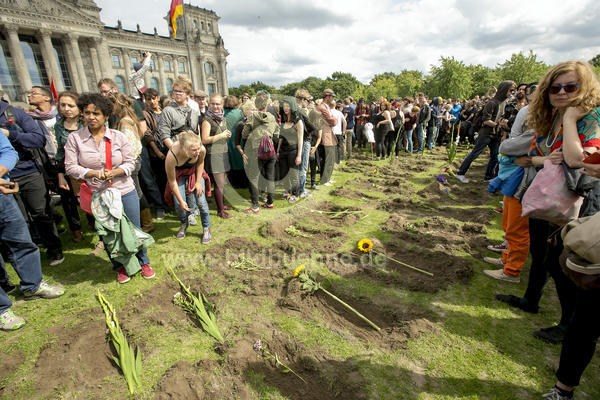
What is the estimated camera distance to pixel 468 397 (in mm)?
1934

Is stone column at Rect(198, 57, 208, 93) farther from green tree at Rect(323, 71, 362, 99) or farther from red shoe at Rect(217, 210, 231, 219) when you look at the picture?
red shoe at Rect(217, 210, 231, 219)

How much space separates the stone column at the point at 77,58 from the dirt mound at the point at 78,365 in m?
51.3

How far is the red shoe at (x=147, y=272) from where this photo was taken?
338cm

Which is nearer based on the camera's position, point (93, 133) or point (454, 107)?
point (93, 133)

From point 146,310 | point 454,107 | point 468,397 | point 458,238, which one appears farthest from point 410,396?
point 454,107

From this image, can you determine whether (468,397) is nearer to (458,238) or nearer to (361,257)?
(361,257)

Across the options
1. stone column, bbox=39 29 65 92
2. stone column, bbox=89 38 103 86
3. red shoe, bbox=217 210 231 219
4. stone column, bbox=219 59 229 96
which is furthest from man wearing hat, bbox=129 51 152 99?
stone column, bbox=219 59 229 96

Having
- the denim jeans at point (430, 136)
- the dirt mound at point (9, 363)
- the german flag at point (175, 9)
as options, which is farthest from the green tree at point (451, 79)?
the dirt mound at point (9, 363)

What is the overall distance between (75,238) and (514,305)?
6.15 metres

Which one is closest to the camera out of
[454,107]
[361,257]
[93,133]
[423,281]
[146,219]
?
[93,133]

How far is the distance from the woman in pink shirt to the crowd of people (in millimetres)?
11

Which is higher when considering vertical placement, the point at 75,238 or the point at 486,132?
the point at 486,132

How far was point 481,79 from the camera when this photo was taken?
40125 millimetres

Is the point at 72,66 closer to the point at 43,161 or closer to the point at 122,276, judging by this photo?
the point at 43,161
